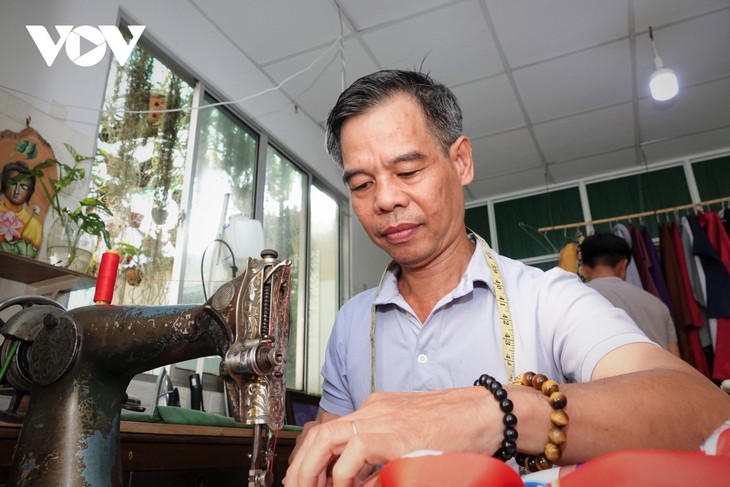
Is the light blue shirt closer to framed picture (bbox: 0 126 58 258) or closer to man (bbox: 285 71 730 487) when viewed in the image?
man (bbox: 285 71 730 487)

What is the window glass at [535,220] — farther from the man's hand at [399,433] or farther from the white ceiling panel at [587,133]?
the man's hand at [399,433]

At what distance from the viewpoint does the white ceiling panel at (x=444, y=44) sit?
303 centimetres

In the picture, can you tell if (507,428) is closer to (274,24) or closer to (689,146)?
(274,24)

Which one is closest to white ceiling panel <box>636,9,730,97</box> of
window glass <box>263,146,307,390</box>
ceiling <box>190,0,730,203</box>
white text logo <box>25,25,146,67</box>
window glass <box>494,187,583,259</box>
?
ceiling <box>190,0,730,203</box>

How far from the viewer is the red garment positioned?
319 centimetres

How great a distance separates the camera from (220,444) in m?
1.47

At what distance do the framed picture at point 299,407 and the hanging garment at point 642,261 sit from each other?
268 centimetres

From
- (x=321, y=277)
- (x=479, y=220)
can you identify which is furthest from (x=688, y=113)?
(x=321, y=277)

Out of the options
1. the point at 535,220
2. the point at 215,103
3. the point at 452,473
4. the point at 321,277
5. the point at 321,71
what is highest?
the point at 321,71

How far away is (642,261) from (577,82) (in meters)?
1.50

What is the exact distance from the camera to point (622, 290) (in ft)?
8.59

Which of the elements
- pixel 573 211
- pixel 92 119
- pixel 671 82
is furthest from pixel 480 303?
pixel 573 211

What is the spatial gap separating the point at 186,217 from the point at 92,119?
27.2 inches

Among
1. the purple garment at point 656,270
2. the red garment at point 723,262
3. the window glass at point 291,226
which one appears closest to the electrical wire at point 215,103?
Result: the window glass at point 291,226
